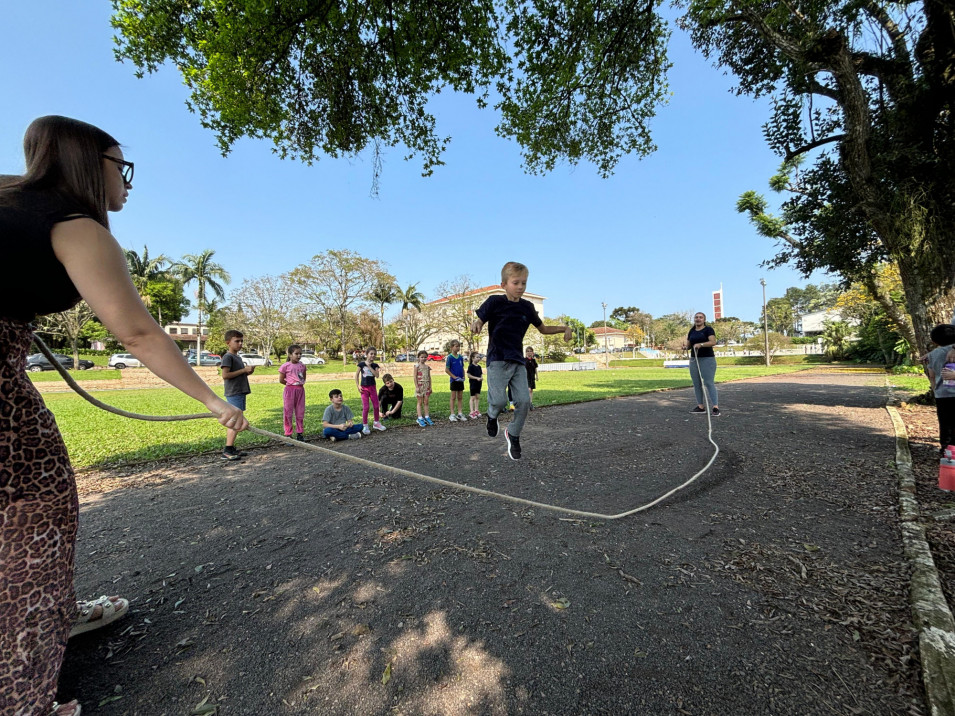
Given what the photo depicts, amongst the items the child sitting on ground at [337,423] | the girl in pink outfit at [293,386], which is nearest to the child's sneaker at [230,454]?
the girl in pink outfit at [293,386]

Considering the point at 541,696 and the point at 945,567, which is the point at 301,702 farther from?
the point at 945,567

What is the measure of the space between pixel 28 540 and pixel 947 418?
899 cm

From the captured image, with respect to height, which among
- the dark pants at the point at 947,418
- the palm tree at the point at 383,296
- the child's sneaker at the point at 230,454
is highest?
the palm tree at the point at 383,296

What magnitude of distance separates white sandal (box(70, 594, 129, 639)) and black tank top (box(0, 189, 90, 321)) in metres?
1.90

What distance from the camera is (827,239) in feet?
36.4

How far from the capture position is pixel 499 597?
2.64 m

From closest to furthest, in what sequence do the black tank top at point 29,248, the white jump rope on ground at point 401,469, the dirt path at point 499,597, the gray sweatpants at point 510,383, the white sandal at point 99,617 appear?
the black tank top at point 29,248
the dirt path at point 499,597
the white jump rope on ground at point 401,469
the white sandal at point 99,617
the gray sweatpants at point 510,383

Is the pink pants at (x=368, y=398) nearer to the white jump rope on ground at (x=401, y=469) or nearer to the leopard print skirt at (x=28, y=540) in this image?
the white jump rope on ground at (x=401, y=469)

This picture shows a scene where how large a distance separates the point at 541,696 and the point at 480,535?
171cm

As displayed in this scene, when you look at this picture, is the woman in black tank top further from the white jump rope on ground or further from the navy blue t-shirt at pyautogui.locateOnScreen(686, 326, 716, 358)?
the navy blue t-shirt at pyautogui.locateOnScreen(686, 326, 716, 358)

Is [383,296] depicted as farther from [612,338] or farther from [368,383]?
[612,338]

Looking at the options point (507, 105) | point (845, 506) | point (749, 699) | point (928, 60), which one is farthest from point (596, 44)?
point (749, 699)

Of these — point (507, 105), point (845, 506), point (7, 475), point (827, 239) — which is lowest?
point (845, 506)

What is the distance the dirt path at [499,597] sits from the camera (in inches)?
75.1
